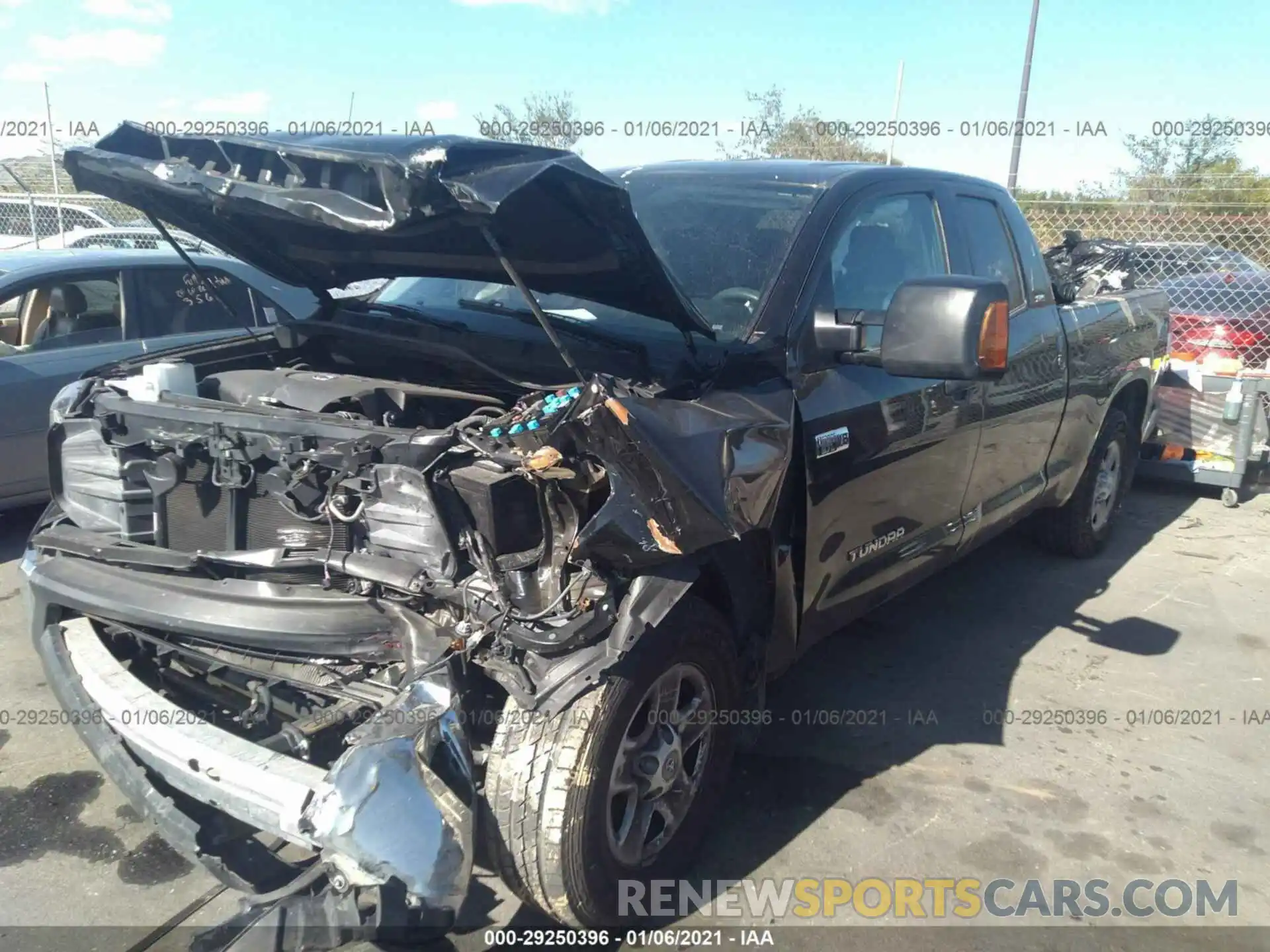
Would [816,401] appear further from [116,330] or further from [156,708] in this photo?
[116,330]

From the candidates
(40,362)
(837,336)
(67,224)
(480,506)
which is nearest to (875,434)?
(837,336)

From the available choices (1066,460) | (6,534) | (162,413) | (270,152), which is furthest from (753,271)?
(6,534)

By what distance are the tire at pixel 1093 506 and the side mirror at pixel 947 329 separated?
3142 mm

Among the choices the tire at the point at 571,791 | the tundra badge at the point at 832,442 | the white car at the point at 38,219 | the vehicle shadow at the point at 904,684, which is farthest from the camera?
the white car at the point at 38,219

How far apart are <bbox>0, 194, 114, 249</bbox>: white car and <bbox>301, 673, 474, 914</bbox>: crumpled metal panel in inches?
514

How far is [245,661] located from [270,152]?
1.34 meters

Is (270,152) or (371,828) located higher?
(270,152)

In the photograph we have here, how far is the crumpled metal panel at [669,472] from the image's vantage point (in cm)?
229

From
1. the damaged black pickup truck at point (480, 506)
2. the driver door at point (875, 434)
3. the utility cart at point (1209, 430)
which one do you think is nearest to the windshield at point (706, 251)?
the damaged black pickup truck at point (480, 506)

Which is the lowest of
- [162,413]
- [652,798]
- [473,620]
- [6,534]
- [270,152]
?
[6,534]

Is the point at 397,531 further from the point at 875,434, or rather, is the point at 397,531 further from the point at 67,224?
the point at 67,224

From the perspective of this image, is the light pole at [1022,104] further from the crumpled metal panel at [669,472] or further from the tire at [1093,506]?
the crumpled metal panel at [669,472]

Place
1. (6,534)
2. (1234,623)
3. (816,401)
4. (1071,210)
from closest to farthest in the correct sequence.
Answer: (816,401) < (1234,623) < (6,534) < (1071,210)

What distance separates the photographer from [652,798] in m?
2.75
